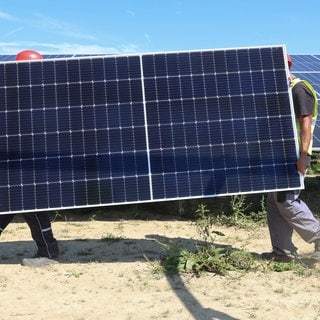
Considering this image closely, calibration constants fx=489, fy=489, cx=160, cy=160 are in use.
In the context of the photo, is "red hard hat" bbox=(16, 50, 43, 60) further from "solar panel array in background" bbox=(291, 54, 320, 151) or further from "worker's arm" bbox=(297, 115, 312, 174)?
"solar panel array in background" bbox=(291, 54, 320, 151)

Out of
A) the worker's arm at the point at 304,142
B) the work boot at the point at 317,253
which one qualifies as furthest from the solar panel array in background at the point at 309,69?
the worker's arm at the point at 304,142

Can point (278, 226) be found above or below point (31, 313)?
above

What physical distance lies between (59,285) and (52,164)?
4.38 ft

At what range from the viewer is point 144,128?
5598 millimetres

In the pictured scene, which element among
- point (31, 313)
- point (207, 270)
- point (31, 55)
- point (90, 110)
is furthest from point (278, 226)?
point (31, 55)

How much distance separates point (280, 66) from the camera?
18.7 feet

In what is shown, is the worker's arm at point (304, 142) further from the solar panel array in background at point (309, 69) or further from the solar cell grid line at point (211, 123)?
the solar panel array in background at point (309, 69)

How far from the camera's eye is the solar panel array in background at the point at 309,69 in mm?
11273

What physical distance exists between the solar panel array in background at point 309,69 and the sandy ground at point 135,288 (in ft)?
14.9

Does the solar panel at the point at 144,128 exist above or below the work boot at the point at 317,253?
above

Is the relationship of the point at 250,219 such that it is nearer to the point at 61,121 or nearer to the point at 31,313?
the point at 61,121

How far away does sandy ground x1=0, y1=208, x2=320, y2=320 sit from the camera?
452 cm

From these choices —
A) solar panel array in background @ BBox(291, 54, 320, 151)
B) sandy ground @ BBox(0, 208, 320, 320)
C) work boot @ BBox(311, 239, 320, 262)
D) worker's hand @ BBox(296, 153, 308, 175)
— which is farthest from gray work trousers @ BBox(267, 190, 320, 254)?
solar panel array in background @ BBox(291, 54, 320, 151)

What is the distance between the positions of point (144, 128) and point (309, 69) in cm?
875
